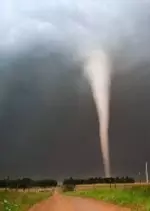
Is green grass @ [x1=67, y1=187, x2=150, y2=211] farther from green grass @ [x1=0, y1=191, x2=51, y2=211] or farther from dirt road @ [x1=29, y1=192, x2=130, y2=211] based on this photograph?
green grass @ [x1=0, y1=191, x2=51, y2=211]

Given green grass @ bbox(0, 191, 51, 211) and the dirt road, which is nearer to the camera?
the dirt road

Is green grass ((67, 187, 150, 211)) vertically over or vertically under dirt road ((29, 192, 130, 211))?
over

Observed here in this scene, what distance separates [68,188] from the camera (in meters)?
117

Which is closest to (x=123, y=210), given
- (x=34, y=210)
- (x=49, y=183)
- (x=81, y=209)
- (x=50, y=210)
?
(x=81, y=209)

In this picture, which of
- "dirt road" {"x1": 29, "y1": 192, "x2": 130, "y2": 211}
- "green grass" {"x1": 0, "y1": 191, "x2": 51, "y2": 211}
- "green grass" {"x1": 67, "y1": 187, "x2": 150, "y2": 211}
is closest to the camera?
"dirt road" {"x1": 29, "y1": 192, "x2": 130, "y2": 211}

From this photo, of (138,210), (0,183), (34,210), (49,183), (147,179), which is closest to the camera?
(138,210)

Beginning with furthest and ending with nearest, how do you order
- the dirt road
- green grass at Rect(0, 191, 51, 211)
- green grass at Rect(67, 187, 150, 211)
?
green grass at Rect(0, 191, 51, 211), green grass at Rect(67, 187, 150, 211), the dirt road

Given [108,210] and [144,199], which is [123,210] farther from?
[144,199]

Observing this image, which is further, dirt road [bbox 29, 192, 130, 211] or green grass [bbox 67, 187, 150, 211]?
green grass [bbox 67, 187, 150, 211]

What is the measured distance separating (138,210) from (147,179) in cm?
5840

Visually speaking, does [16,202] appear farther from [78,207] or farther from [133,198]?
[78,207]

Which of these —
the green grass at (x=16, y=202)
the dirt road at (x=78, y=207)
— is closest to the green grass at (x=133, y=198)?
the dirt road at (x=78, y=207)

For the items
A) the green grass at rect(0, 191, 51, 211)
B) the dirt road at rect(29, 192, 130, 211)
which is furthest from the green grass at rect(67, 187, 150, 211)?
the green grass at rect(0, 191, 51, 211)

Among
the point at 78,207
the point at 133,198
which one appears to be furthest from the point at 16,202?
the point at 78,207
